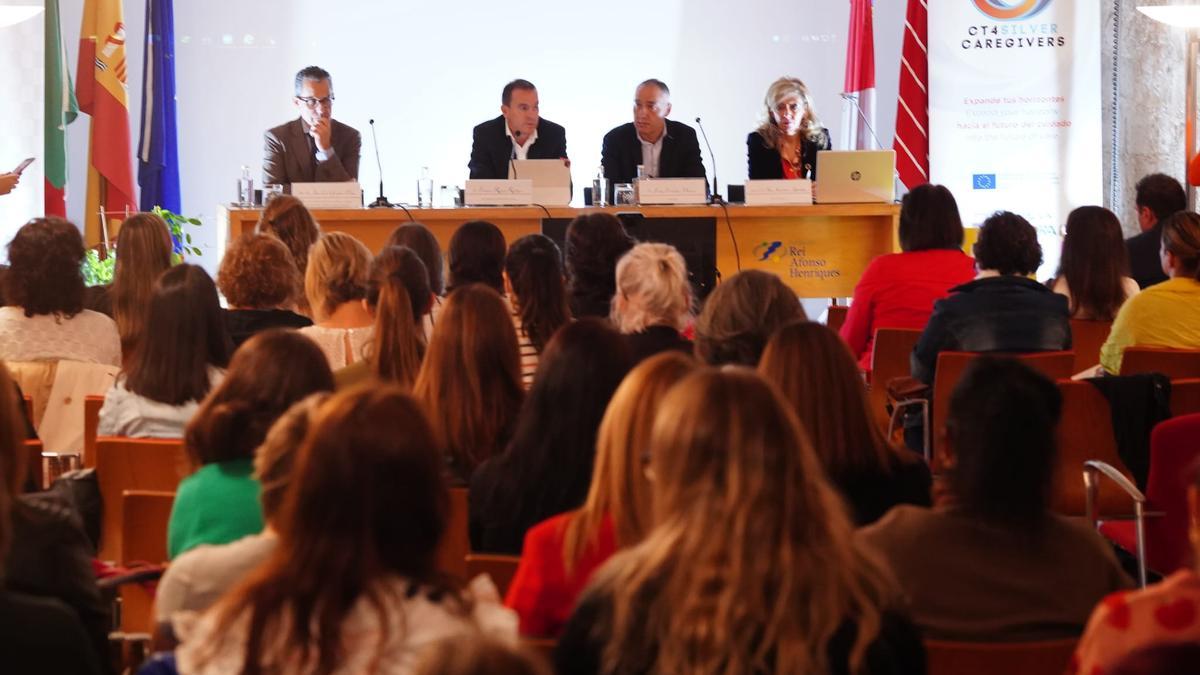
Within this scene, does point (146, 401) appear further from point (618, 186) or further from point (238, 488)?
point (618, 186)

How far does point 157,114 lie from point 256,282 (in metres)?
5.01

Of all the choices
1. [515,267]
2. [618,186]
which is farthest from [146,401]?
[618,186]

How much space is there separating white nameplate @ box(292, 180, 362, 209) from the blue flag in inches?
76.5

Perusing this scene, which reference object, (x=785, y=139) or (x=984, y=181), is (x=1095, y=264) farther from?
(x=984, y=181)

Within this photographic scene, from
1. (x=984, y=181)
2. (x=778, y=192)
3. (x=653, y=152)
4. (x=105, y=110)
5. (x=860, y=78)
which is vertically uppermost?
(x=860, y=78)

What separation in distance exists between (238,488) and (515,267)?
231 cm

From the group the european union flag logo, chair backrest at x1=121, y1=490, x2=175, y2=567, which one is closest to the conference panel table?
the european union flag logo

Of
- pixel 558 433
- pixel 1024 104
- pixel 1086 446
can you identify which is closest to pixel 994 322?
pixel 1086 446

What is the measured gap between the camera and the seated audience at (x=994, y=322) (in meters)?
4.80

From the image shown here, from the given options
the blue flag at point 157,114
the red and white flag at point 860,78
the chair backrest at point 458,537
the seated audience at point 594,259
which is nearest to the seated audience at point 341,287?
the seated audience at point 594,259

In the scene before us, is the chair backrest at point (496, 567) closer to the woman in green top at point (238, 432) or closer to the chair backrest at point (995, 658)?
the woman in green top at point (238, 432)

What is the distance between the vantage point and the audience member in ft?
22.5

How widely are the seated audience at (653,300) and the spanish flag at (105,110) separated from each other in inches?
213

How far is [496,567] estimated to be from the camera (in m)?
2.53
